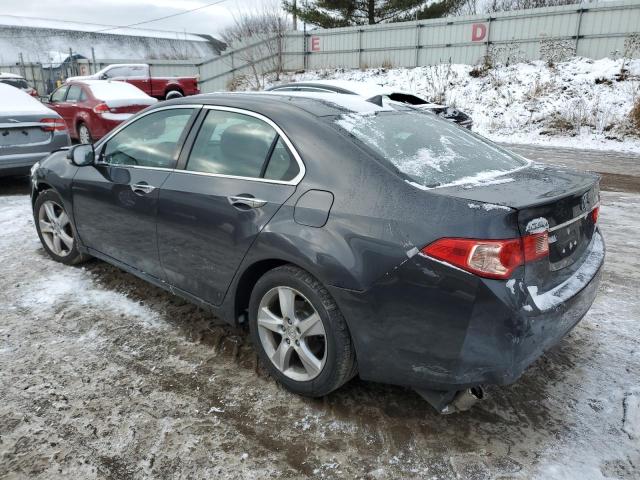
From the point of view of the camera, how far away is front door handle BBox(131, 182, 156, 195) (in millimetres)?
3378

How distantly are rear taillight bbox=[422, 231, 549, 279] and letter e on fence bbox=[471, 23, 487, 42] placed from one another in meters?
20.6

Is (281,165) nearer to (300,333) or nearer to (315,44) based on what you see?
(300,333)

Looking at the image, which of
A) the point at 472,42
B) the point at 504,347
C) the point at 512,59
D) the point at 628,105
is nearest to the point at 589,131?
the point at 628,105

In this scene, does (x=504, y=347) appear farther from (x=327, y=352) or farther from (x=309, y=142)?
(x=309, y=142)

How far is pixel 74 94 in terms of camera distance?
11617 mm

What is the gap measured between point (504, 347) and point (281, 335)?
1.19 metres

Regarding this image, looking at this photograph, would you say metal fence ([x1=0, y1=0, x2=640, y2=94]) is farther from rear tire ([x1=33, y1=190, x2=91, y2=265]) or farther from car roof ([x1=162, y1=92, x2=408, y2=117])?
rear tire ([x1=33, y1=190, x2=91, y2=265])

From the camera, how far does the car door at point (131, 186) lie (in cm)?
341

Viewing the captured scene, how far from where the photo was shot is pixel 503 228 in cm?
210

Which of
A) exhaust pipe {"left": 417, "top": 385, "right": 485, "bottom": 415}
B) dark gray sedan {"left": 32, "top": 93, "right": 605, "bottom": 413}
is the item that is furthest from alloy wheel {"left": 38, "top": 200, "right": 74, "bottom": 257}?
exhaust pipe {"left": 417, "top": 385, "right": 485, "bottom": 415}

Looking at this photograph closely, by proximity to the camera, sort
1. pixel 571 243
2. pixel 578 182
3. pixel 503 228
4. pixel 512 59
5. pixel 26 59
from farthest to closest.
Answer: pixel 26 59
pixel 512 59
pixel 578 182
pixel 571 243
pixel 503 228

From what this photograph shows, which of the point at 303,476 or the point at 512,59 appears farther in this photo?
the point at 512,59

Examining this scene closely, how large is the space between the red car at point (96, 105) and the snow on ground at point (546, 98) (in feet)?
32.7

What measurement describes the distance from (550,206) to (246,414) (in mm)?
1815
